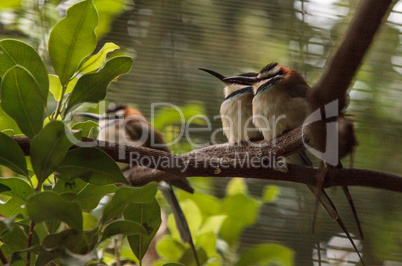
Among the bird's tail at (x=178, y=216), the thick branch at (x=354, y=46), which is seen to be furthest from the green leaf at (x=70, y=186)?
the bird's tail at (x=178, y=216)

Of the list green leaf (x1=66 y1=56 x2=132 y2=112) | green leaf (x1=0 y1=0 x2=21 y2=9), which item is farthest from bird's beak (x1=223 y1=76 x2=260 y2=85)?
green leaf (x1=66 y1=56 x2=132 y2=112)

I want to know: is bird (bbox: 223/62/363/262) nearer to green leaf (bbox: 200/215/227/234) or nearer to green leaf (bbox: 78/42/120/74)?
green leaf (bbox: 200/215/227/234)

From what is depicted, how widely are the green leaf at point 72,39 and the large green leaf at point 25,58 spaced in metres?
0.03

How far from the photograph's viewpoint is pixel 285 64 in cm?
140

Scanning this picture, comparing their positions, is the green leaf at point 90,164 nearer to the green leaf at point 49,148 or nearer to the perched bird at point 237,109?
the green leaf at point 49,148

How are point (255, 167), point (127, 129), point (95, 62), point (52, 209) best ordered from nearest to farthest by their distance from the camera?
1. point (52, 209)
2. point (95, 62)
3. point (255, 167)
4. point (127, 129)

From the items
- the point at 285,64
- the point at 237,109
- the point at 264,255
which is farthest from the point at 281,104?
the point at 264,255

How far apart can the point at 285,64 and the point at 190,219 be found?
57 cm

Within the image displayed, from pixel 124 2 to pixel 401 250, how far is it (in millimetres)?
1040

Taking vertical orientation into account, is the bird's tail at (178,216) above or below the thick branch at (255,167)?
below

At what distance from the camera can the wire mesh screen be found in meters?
1.16

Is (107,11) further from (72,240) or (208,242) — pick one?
(72,240)

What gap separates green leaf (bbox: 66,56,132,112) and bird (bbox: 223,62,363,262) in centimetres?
57

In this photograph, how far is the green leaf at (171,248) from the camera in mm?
1235
